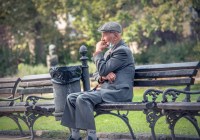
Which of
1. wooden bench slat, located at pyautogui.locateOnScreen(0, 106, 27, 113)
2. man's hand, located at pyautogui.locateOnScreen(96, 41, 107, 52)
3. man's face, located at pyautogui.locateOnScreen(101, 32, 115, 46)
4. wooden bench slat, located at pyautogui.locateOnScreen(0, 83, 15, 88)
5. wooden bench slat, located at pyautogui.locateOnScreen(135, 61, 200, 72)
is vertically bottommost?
wooden bench slat, located at pyautogui.locateOnScreen(0, 106, 27, 113)

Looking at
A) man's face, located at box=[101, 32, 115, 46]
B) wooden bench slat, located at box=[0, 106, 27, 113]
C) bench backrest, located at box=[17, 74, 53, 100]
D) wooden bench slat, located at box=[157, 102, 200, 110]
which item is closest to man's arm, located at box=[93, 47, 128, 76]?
man's face, located at box=[101, 32, 115, 46]

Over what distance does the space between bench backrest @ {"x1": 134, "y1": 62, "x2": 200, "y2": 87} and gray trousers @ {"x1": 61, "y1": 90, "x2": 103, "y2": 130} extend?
876 millimetres

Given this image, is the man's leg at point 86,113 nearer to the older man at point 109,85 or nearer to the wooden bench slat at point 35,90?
the older man at point 109,85

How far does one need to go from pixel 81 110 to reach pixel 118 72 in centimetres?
80

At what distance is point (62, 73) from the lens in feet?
25.9

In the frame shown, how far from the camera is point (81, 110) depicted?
7055 millimetres

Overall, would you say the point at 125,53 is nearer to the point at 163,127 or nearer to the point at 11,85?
the point at 163,127

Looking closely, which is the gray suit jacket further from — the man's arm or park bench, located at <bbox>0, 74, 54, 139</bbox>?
park bench, located at <bbox>0, 74, 54, 139</bbox>

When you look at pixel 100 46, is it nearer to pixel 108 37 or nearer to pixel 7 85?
pixel 108 37

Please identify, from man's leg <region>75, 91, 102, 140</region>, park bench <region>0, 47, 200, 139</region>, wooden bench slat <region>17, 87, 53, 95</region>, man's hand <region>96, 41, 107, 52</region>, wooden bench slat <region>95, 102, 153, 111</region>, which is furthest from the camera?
wooden bench slat <region>17, 87, 53, 95</region>

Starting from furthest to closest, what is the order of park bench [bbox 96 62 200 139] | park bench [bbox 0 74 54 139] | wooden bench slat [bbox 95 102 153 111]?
park bench [bbox 0 74 54 139]
wooden bench slat [bbox 95 102 153 111]
park bench [bbox 96 62 200 139]

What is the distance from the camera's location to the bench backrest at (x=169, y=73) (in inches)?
287

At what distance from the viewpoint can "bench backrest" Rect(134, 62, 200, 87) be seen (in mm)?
7277

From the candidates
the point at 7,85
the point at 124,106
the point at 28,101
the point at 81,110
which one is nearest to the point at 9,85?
the point at 7,85
